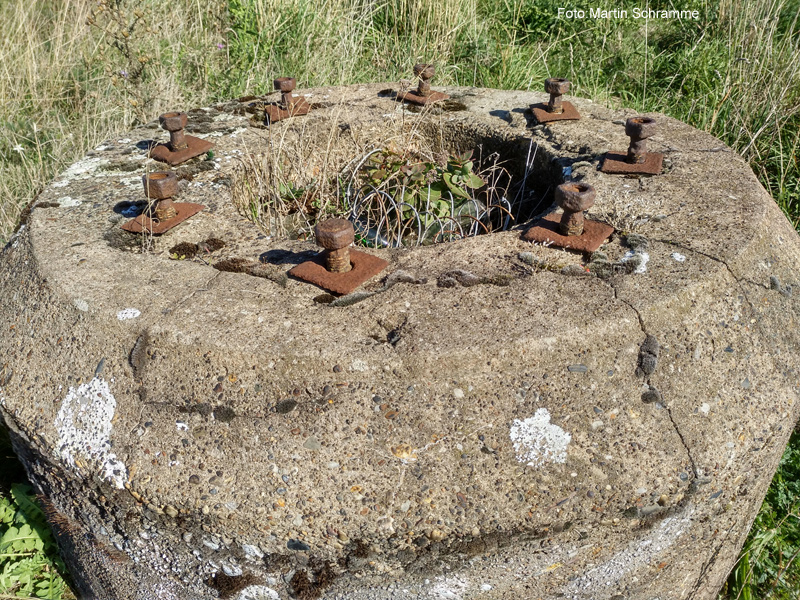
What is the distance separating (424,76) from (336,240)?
5.32 feet

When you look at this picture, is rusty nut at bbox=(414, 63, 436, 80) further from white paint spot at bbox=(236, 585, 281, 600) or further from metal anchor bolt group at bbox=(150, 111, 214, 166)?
white paint spot at bbox=(236, 585, 281, 600)

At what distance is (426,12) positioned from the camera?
5.53 m

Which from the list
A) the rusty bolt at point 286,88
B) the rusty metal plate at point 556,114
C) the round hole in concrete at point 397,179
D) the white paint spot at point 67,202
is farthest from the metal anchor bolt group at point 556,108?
the white paint spot at point 67,202

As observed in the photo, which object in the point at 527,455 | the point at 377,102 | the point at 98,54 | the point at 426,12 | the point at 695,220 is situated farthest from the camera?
the point at 426,12

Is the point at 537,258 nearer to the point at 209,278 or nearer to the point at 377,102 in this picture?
the point at 209,278

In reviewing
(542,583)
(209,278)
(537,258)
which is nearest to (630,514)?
(542,583)

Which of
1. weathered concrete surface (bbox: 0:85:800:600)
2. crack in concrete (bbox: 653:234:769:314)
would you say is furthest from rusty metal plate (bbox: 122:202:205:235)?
crack in concrete (bbox: 653:234:769:314)

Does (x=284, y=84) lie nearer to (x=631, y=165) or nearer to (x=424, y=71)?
(x=424, y=71)

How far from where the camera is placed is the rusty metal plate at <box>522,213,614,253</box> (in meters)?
1.86

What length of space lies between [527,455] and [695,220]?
3.14ft

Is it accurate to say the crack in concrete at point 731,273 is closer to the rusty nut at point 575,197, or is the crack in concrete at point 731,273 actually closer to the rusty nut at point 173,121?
the rusty nut at point 575,197

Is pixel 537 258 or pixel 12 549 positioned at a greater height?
pixel 537 258

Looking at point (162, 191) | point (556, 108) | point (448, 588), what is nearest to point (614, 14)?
point (556, 108)

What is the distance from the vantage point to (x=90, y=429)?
156cm
